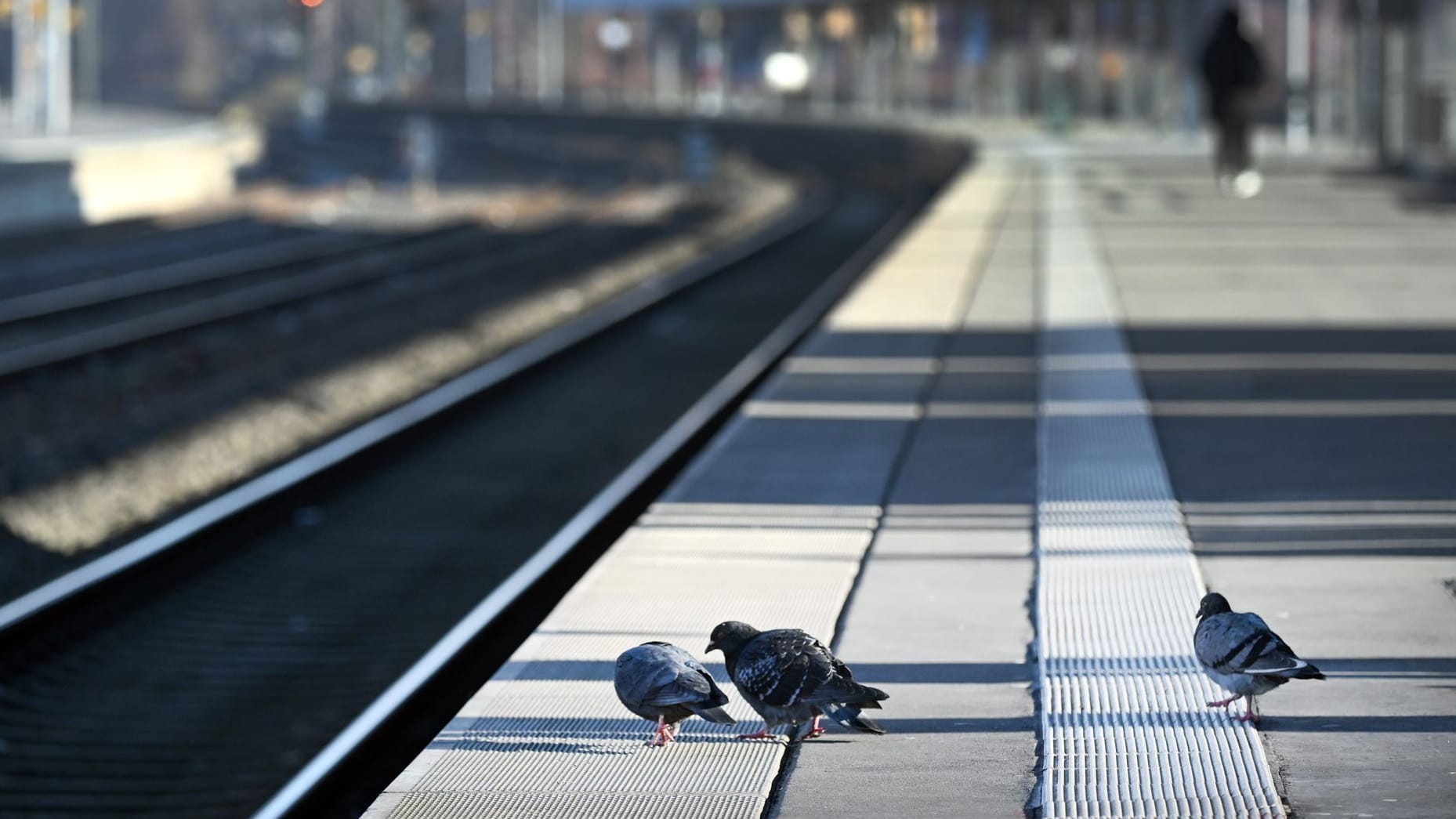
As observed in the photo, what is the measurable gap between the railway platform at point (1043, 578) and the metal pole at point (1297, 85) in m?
27.1

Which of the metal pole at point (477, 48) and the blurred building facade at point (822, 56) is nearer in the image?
the blurred building facade at point (822, 56)

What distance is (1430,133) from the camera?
30562mm

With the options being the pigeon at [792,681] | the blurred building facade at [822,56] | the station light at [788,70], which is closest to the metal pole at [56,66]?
the blurred building facade at [822,56]

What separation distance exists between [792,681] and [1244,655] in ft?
3.36

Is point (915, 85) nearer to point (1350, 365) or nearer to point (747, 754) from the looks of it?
point (1350, 365)

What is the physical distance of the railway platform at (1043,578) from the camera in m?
5.32

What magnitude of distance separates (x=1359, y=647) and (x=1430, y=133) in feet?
83.5

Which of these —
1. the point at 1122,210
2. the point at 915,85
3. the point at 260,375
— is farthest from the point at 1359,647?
the point at 915,85

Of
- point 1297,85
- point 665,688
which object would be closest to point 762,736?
point 665,688

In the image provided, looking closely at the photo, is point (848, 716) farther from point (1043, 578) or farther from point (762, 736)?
point (1043, 578)

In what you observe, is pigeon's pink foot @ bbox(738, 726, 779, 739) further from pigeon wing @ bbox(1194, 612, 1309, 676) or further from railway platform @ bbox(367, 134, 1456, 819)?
pigeon wing @ bbox(1194, 612, 1309, 676)

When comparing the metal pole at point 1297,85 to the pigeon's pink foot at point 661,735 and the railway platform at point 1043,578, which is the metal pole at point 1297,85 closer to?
the railway platform at point 1043,578

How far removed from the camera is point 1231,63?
23891mm

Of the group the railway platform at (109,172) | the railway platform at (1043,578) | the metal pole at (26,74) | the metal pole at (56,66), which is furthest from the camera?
the metal pole at (26,74)
